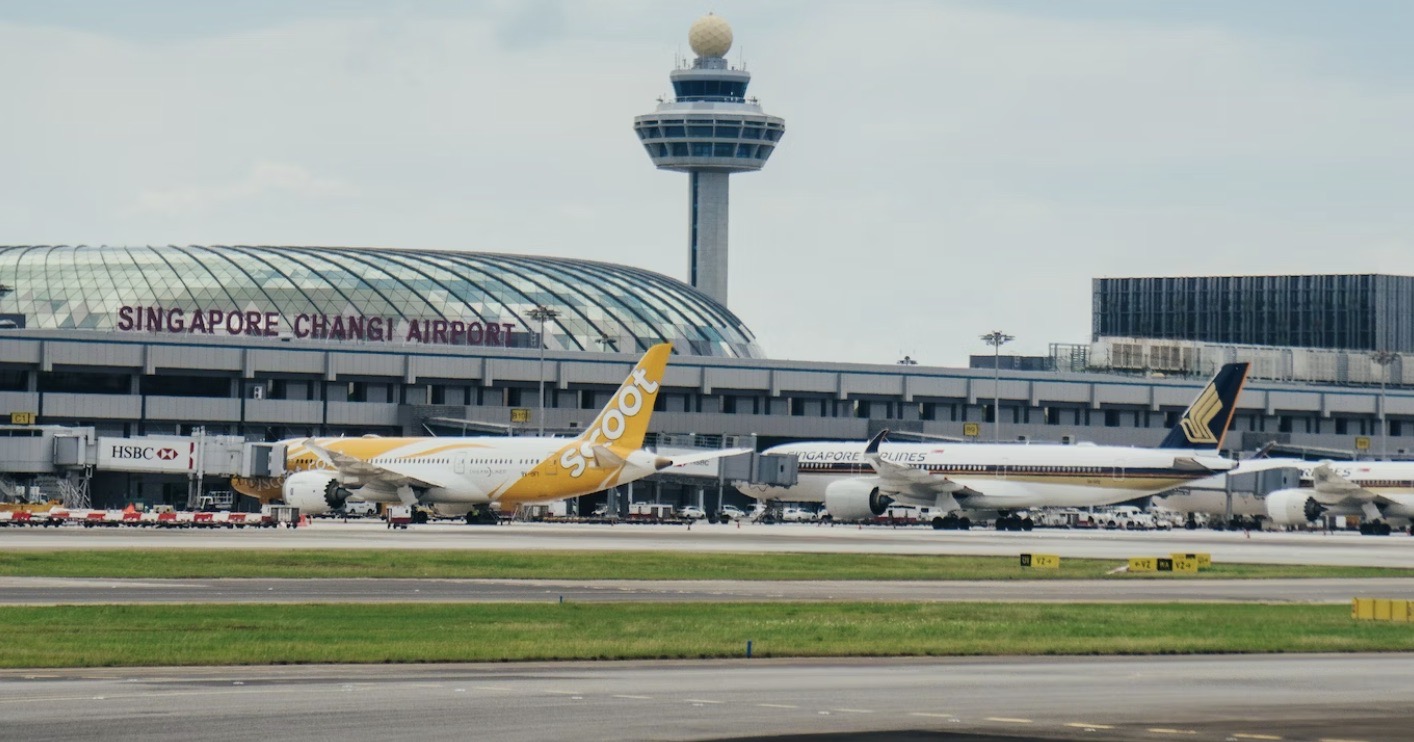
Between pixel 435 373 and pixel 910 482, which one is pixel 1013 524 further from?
pixel 435 373

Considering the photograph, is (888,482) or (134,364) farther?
(134,364)

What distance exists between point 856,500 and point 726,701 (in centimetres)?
9404

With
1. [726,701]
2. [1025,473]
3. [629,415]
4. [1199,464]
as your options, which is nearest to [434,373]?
[629,415]

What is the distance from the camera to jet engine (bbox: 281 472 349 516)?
11800 centimetres

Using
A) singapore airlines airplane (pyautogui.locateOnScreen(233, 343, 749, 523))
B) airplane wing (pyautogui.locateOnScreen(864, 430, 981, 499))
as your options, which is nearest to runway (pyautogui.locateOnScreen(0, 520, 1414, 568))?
singapore airlines airplane (pyautogui.locateOnScreen(233, 343, 749, 523))

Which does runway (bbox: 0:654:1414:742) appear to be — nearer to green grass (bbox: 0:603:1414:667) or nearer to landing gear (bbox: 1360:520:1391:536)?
green grass (bbox: 0:603:1414:667)

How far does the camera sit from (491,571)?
65.4 m

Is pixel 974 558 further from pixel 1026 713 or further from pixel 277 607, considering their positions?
pixel 1026 713

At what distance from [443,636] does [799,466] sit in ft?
298

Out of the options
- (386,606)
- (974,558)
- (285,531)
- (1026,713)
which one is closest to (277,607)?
(386,606)

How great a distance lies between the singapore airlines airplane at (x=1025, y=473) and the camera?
11788 cm

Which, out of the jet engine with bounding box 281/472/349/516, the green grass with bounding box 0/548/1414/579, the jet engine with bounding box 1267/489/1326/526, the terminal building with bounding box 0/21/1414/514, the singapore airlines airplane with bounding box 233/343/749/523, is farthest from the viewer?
the terminal building with bounding box 0/21/1414/514

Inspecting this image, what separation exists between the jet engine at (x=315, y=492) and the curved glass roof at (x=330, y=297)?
166 feet

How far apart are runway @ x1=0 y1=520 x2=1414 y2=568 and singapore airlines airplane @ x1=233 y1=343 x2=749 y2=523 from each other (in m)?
2.17
